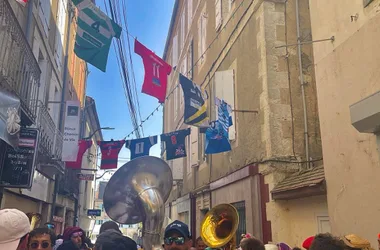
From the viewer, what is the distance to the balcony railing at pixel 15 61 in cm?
645

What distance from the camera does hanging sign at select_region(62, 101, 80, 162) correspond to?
1165 centimetres

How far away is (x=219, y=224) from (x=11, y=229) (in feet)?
12.7

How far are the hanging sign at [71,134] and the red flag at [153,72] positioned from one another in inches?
163

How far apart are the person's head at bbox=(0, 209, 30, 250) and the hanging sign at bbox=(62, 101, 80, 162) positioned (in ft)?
31.9

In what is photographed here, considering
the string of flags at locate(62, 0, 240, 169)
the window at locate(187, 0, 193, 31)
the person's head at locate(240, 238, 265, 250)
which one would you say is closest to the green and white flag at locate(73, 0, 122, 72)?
the string of flags at locate(62, 0, 240, 169)

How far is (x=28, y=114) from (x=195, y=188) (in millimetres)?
6737

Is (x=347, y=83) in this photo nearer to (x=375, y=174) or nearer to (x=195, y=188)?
(x=375, y=174)

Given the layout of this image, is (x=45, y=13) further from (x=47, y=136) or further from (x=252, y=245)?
(x=252, y=245)

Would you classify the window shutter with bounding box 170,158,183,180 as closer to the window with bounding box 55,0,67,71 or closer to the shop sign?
the shop sign

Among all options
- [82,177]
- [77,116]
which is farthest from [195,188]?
[82,177]

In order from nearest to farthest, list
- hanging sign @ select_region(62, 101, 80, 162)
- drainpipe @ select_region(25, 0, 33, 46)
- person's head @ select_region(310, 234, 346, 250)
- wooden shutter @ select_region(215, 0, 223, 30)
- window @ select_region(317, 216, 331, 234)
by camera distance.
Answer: person's head @ select_region(310, 234, 346, 250)
window @ select_region(317, 216, 331, 234)
drainpipe @ select_region(25, 0, 33, 46)
wooden shutter @ select_region(215, 0, 223, 30)
hanging sign @ select_region(62, 101, 80, 162)

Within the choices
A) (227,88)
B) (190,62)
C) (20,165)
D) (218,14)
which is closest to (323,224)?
(227,88)

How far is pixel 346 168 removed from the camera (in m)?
4.66

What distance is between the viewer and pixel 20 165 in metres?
7.22
